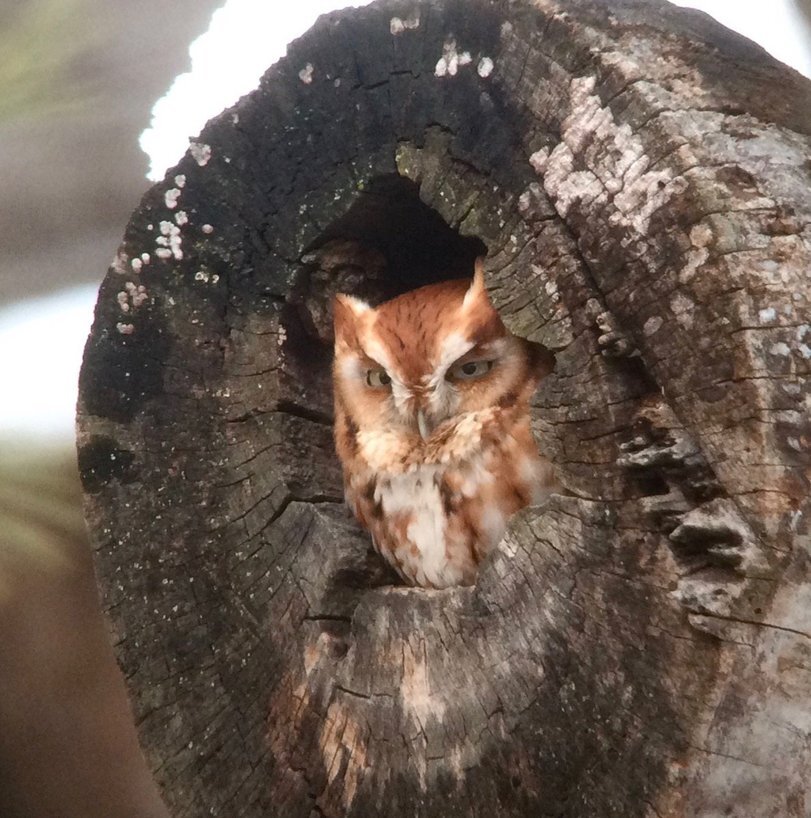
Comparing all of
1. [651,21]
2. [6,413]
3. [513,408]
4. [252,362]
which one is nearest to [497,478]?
[513,408]

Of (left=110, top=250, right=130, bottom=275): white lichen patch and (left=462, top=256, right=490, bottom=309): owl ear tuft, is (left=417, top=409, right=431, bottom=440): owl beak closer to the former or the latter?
(left=462, top=256, right=490, bottom=309): owl ear tuft

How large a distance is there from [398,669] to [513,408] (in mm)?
468

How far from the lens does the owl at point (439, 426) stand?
3.93ft

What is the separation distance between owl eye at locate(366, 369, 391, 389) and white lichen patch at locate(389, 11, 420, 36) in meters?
0.54

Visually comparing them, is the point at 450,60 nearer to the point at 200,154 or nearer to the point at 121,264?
the point at 200,154

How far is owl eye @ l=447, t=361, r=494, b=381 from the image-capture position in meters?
1.24

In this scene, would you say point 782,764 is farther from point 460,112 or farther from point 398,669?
point 460,112

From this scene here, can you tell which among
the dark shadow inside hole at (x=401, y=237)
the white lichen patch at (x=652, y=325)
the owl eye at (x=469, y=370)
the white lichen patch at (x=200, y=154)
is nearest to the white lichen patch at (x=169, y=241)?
the white lichen patch at (x=200, y=154)

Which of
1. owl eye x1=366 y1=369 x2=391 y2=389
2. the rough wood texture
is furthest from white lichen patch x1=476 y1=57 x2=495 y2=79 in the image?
owl eye x1=366 y1=369 x2=391 y2=389

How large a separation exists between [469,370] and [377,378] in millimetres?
187

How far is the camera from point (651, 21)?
87 centimetres

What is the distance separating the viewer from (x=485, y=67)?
0.97 meters

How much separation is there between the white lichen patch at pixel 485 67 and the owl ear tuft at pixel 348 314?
458mm

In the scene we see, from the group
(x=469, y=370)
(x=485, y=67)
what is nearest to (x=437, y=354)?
(x=469, y=370)
